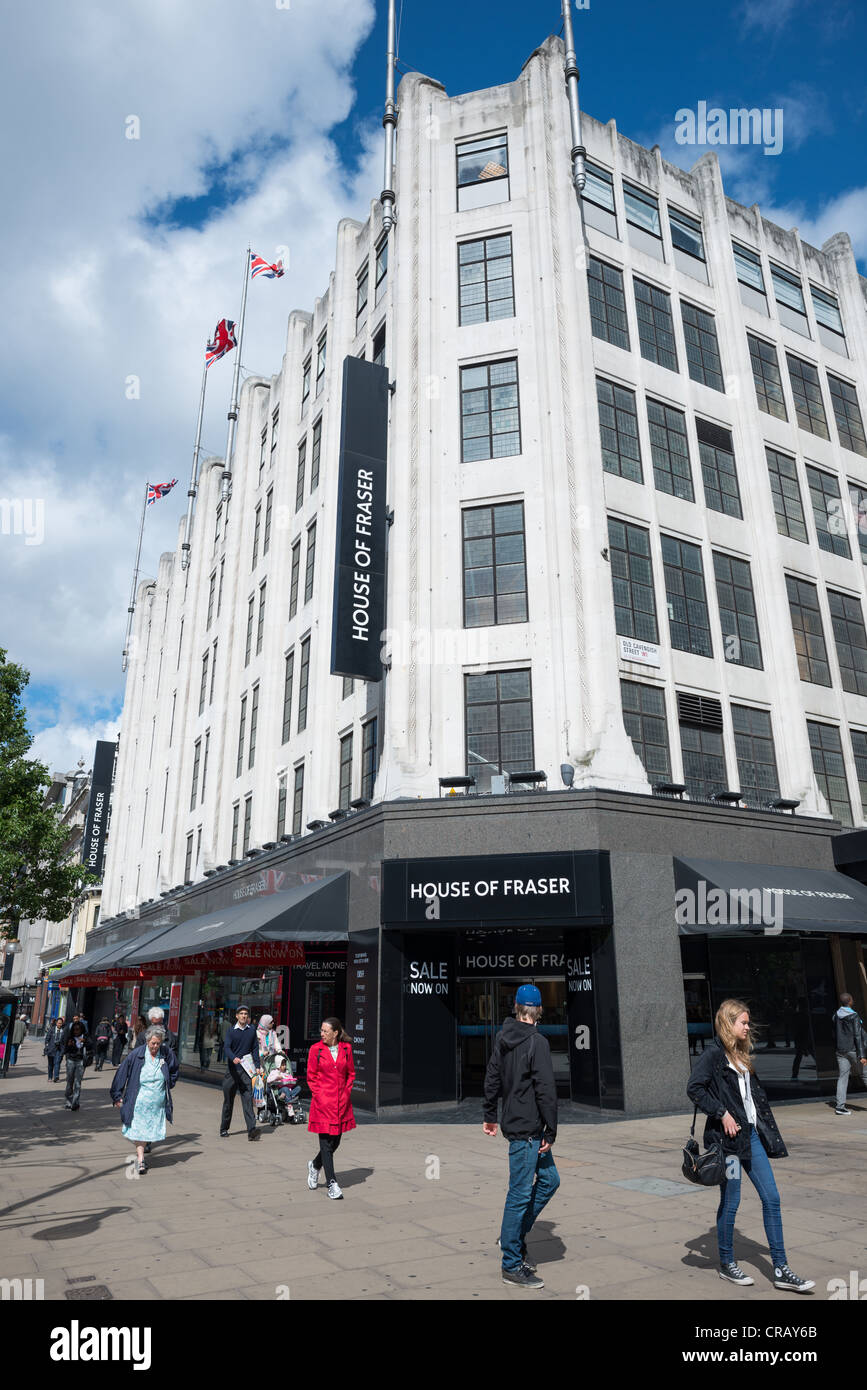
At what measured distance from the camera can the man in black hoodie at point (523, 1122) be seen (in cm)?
620

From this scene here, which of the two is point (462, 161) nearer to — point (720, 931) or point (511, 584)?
point (511, 584)

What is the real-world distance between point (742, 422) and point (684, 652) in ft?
24.9

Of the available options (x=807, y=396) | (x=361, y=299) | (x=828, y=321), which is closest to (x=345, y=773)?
(x=361, y=299)

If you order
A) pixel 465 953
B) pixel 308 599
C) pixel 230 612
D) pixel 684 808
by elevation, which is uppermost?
pixel 230 612

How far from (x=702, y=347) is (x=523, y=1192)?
22602 millimetres

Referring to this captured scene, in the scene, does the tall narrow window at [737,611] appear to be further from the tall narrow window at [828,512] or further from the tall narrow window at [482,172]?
the tall narrow window at [482,172]

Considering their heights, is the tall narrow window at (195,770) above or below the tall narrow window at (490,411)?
below

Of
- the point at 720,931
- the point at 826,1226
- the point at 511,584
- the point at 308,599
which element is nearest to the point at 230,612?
the point at 308,599

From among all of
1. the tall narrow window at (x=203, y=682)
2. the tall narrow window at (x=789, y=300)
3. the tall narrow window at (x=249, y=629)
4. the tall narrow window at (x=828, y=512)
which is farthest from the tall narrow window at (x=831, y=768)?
the tall narrow window at (x=203, y=682)

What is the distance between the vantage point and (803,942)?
60.8 ft

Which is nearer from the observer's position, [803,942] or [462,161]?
[803,942]

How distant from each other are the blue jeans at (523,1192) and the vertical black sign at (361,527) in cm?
1345

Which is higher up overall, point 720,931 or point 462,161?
point 462,161

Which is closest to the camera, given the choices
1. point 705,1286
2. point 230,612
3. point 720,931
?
point 705,1286
